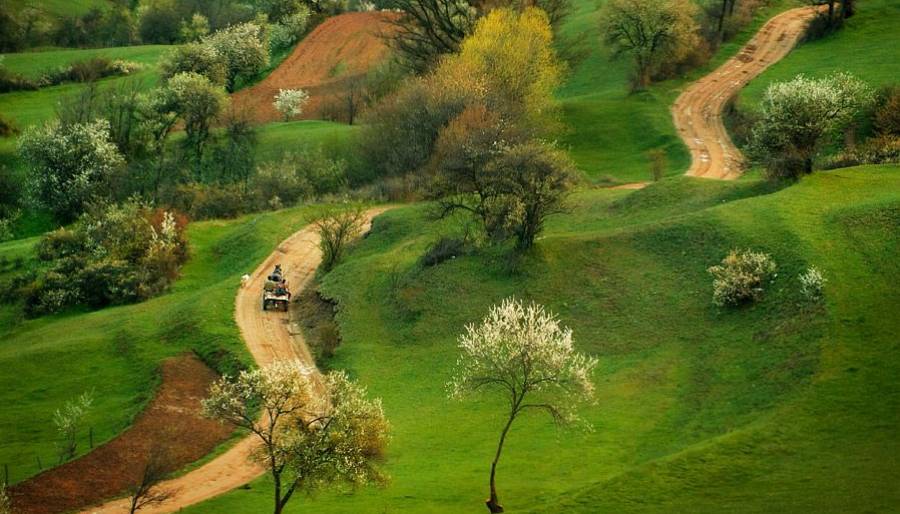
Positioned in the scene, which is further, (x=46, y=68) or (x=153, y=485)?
(x=46, y=68)

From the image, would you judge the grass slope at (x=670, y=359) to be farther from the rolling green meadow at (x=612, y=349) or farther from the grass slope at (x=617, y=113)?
the grass slope at (x=617, y=113)

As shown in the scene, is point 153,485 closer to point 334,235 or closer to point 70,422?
point 70,422

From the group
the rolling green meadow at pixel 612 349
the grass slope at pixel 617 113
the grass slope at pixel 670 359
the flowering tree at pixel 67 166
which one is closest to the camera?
the grass slope at pixel 670 359

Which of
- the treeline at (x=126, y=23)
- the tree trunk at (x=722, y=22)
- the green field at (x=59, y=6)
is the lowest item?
the tree trunk at (x=722, y=22)

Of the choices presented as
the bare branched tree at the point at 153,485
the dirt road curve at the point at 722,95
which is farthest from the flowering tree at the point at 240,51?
the bare branched tree at the point at 153,485

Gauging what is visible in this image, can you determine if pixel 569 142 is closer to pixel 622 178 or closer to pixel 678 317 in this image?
pixel 622 178

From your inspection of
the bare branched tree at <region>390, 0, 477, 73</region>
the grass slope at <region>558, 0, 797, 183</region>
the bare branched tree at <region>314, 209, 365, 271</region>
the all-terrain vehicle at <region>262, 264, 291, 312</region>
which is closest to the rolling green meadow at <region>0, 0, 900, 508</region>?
the bare branched tree at <region>314, 209, 365, 271</region>

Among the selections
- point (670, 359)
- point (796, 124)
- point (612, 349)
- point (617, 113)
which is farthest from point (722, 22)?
point (670, 359)
